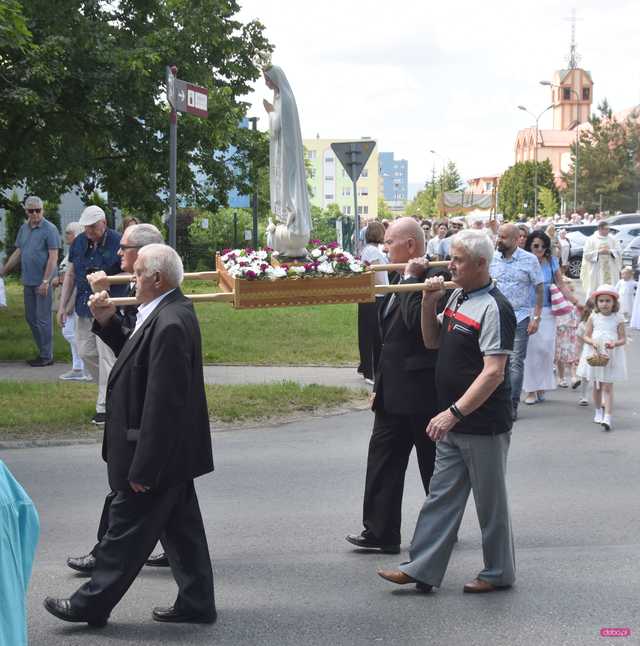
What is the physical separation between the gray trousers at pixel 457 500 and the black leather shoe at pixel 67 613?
1558 millimetres

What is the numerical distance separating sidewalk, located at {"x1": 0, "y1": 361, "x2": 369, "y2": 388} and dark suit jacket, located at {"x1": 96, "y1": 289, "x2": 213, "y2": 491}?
308 inches

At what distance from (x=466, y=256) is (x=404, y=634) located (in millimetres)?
1854

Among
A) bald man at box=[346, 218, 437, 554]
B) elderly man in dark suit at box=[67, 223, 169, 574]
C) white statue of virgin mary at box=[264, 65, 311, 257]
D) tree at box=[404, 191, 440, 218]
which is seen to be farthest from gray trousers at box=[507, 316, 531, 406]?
tree at box=[404, 191, 440, 218]

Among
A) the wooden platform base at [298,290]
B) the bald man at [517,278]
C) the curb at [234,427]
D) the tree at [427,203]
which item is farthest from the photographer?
the tree at [427,203]

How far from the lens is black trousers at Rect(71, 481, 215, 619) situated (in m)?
5.29

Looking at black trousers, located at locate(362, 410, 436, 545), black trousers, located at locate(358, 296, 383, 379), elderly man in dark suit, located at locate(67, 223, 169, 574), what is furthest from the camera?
black trousers, located at locate(358, 296, 383, 379)

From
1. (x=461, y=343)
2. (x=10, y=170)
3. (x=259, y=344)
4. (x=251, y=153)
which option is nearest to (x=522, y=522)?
(x=461, y=343)

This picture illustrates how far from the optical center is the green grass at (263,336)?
15.6 meters

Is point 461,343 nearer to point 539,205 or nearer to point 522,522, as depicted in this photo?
Result: point 522,522

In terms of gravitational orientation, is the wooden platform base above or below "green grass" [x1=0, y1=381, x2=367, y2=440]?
above

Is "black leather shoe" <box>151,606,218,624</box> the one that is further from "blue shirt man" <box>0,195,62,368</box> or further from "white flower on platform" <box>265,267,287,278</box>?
"blue shirt man" <box>0,195,62,368</box>

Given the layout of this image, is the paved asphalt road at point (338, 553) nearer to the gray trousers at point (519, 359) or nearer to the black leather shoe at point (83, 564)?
the black leather shoe at point (83, 564)

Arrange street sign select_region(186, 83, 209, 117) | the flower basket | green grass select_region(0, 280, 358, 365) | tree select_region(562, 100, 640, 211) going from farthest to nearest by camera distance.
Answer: tree select_region(562, 100, 640, 211), green grass select_region(0, 280, 358, 365), street sign select_region(186, 83, 209, 117), the flower basket

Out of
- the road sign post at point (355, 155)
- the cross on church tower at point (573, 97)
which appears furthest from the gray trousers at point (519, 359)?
the cross on church tower at point (573, 97)
